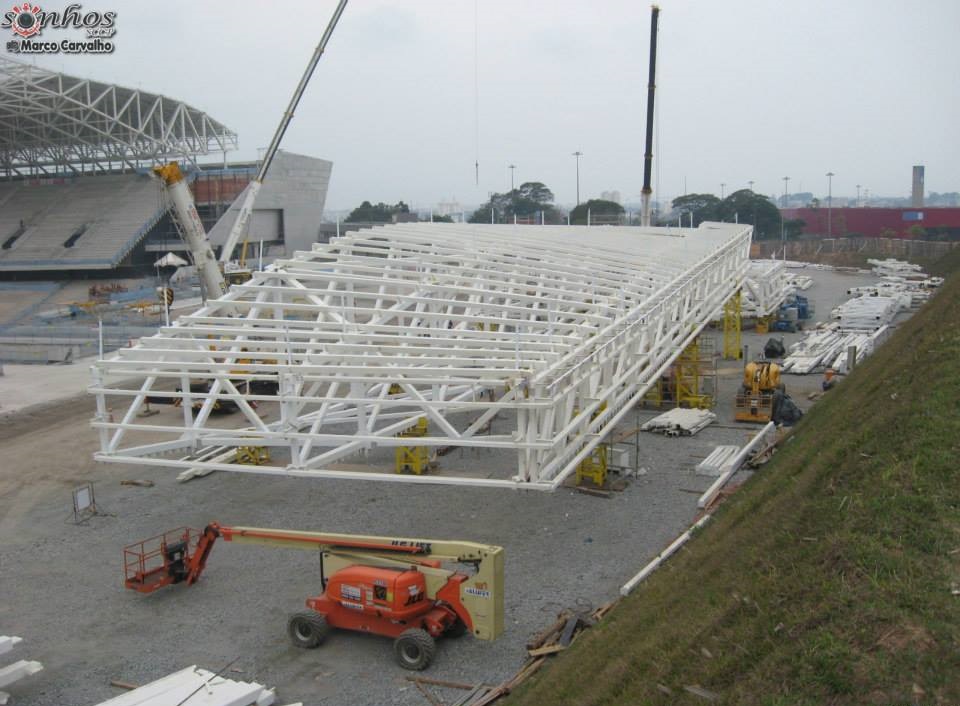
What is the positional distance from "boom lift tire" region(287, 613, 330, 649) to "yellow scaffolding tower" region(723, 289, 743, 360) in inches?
889

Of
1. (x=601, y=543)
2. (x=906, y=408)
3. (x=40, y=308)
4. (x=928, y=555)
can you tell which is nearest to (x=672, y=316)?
(x=601, y=543)

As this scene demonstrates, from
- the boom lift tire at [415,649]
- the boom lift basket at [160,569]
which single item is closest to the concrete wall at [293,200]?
the boom lift basket at [160,569]

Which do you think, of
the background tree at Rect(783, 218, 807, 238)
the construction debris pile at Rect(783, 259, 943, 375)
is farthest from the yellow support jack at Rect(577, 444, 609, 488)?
the background tree at Rect(783, 218, 807, 238)

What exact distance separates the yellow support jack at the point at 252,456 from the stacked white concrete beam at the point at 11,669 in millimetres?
9133

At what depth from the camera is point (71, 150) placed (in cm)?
6719

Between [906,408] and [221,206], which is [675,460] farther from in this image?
[221,206]

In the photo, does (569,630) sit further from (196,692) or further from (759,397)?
(759,397)

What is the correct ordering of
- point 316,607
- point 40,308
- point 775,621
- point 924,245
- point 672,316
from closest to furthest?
point 775,621 → point 316,607 → point 672,316 → point 40,308 → point 924,245

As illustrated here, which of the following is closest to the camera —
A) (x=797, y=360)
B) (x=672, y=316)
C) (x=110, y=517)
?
(x=110, y=517)

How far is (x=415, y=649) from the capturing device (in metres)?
10.6

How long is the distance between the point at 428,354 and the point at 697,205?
102 metres

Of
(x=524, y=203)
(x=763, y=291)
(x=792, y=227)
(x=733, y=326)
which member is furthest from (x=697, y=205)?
(x=733, y=326)

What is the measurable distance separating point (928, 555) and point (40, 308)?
55243mm

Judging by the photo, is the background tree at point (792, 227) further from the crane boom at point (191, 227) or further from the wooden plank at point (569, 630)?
the wooden plank at point (569, 630)
